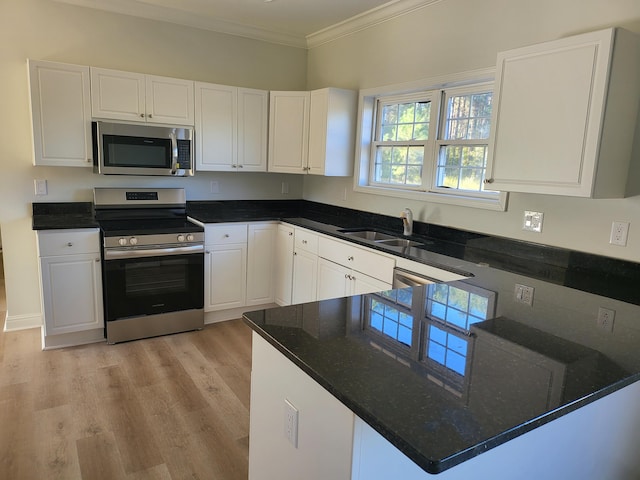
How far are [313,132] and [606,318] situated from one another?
298 cm

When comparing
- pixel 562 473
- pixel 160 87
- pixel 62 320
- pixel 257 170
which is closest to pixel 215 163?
pixel 257 170

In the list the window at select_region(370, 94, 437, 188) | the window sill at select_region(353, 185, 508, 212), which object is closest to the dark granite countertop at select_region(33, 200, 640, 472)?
the window sill at select_region(353, 185, 508, 212)

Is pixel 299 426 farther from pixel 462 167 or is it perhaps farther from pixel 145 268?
pixel 145 268

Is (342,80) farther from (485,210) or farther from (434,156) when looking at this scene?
(485,210)

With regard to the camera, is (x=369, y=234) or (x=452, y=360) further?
(x=369, y=234)

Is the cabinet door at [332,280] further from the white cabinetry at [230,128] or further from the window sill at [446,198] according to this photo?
the white cabinetry at [230,128]

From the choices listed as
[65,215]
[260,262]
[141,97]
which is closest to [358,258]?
[260,262]

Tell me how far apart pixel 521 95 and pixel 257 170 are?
2.61 metres

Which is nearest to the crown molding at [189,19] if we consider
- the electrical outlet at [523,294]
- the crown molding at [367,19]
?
the crown molding at [367,19]

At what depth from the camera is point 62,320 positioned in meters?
3.35

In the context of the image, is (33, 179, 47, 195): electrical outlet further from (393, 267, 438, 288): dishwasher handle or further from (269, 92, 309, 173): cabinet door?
(393, 267, 438, 288): dishwasher handle

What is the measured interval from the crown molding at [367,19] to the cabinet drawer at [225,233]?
6.48 ft

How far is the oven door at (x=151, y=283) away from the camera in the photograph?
134 inches

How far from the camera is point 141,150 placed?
147 inches
